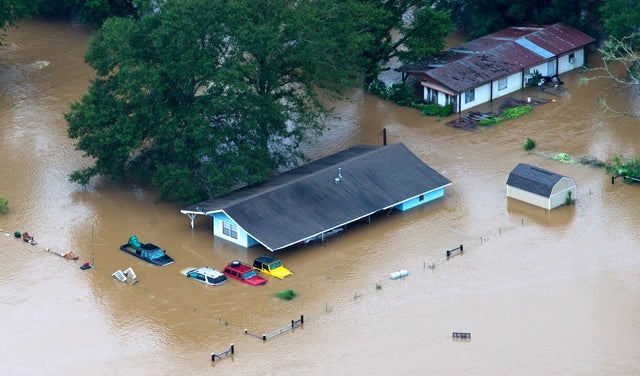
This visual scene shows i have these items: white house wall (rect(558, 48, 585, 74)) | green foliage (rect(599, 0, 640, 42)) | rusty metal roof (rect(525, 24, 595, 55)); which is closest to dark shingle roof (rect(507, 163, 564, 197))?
green foliage (rect(599, 0, 640, 42))

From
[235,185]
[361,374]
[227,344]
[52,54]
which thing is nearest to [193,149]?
[235,185]

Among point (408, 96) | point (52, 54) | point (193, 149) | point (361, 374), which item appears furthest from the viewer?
point (52, 54)

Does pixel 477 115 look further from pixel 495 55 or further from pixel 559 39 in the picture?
pixel 559 39

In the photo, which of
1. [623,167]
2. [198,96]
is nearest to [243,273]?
[198,96]

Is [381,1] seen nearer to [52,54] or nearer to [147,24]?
[147,24]

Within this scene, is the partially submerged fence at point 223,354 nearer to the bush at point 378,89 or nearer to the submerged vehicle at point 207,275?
the submerged vehicle at point 207,275

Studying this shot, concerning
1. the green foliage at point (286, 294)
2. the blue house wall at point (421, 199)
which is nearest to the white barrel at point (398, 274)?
the green foliage at point (286, 294)
